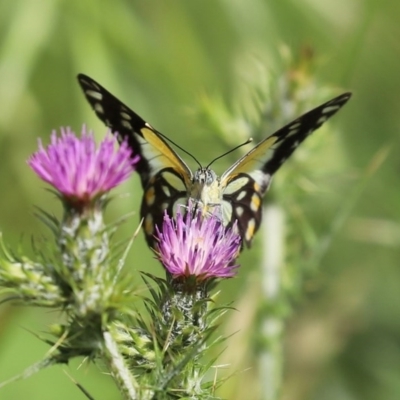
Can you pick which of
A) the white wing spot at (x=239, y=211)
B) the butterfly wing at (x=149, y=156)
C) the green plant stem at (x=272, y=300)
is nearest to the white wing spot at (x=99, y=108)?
the butterfly wing at (x=149, y=156)

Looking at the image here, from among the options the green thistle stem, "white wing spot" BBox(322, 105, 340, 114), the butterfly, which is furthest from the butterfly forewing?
the green thistle stem

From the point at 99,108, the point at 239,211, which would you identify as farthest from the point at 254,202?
the point at 99,108

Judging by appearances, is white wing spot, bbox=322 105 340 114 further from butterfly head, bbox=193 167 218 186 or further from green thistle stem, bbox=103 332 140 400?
green thistle stem, bbox=103 332 140 400

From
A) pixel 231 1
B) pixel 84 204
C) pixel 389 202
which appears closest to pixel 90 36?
pixel 231 1

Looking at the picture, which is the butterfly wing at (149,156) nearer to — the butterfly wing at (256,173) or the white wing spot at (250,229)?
the butterfly wing at (256,173)

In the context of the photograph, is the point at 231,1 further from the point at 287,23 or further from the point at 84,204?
the point at 84,204

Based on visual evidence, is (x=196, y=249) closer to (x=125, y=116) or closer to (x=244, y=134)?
(x=125, y=116)
